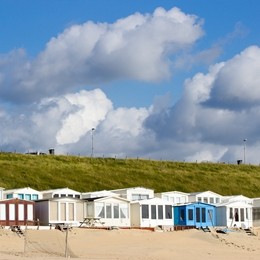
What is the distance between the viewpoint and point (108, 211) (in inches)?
2425

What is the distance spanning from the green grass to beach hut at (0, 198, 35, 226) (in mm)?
25218

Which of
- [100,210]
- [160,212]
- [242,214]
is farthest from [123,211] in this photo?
[242,214]

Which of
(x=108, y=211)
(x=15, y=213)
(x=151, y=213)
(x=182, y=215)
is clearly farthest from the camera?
(x=182, y=215)

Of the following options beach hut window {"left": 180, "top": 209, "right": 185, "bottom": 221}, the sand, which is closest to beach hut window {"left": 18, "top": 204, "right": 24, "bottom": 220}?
the sand

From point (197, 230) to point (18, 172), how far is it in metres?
42.7

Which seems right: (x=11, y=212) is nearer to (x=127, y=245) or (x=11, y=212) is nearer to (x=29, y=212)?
(x=29, y=212)

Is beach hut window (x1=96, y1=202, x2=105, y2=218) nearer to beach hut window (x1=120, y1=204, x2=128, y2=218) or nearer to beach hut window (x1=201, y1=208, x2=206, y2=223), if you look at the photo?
beach hut window (x1=120, y1=204, x2=128, y2=218)

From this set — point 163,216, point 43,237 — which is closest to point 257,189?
point 163,216

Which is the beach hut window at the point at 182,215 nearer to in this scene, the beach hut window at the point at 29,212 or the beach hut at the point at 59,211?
the beach hut at the point at 59,211

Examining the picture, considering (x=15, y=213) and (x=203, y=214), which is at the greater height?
(x=15, y=213)

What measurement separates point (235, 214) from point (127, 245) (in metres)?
26.8

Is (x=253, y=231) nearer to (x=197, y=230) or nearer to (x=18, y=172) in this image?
(x=197, y=230)

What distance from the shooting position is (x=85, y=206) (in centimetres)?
6088

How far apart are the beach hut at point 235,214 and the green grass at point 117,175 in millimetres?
24772
